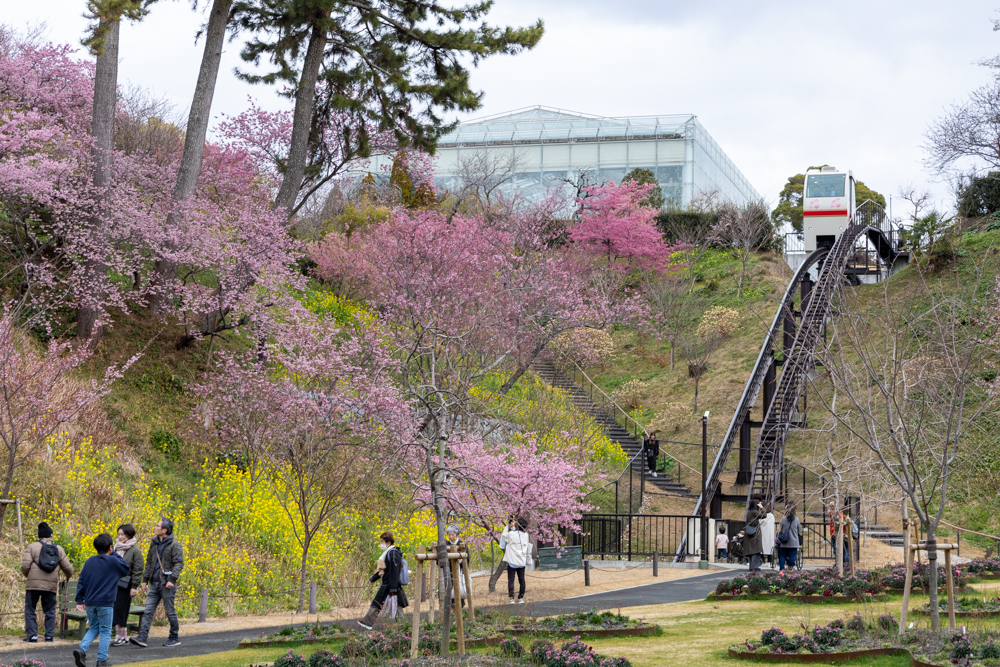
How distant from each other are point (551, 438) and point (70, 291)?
11.6 meters

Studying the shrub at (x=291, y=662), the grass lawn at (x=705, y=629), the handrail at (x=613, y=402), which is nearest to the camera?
the shrub at (x=291, y=662)

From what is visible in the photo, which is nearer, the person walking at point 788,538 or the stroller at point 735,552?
the person walking at point 788,538

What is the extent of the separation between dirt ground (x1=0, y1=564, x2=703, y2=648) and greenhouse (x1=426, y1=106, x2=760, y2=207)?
29.1 meters

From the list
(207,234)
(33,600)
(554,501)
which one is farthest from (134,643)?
(207,234)

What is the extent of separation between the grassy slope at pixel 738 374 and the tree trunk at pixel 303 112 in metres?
13.4

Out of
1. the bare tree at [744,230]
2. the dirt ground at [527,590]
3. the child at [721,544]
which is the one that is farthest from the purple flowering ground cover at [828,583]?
the bare tree at [744,230]

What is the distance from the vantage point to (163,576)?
10953mm

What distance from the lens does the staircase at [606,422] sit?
27.9 metres

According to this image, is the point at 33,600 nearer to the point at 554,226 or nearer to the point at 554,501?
the point at 554,501

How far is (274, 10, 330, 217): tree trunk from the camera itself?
925 inches

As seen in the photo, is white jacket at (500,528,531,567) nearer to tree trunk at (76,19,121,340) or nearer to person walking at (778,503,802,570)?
person walking at (778,503,802,570)

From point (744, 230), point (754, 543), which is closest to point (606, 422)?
point (744, 230)

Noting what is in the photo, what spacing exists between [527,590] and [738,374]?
65.8 feet

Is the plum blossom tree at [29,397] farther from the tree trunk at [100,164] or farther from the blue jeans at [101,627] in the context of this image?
the blue jeans at [101,627]
